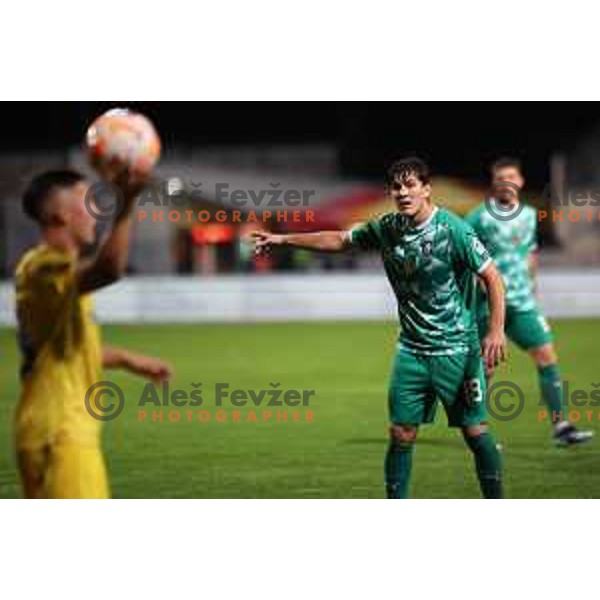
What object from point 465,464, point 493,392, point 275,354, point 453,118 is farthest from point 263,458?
point 453,118

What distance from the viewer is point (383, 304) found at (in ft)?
65.4

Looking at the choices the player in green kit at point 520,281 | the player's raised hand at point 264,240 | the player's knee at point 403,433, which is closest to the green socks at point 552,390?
the player in green kit at point 520,281

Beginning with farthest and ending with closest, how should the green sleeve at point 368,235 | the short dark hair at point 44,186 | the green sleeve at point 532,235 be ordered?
1. the green sleeve at point 532,235
2. the green sleeve at point 368,235
3. the short dark hair at point 44,186

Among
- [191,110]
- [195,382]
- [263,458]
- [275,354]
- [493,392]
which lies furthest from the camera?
[191,110]

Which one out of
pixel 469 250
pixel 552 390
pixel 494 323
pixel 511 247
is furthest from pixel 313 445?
pixel 494 323

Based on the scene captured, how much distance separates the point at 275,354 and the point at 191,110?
566 centimetres

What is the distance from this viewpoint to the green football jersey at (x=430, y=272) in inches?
271

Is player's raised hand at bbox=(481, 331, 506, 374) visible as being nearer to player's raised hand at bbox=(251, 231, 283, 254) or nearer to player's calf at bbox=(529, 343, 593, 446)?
player's raised hand at bbox=(251, 231, 283, 254)

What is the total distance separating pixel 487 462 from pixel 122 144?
2670 millimetres

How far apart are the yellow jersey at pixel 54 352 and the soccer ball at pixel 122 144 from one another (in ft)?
1.40

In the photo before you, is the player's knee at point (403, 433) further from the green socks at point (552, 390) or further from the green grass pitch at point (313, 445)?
the green socks at point (552, 390)

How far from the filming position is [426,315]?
6.98 m

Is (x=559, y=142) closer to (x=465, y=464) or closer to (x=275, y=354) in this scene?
(x=275, y=354)

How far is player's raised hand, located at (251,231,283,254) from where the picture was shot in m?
6.87
